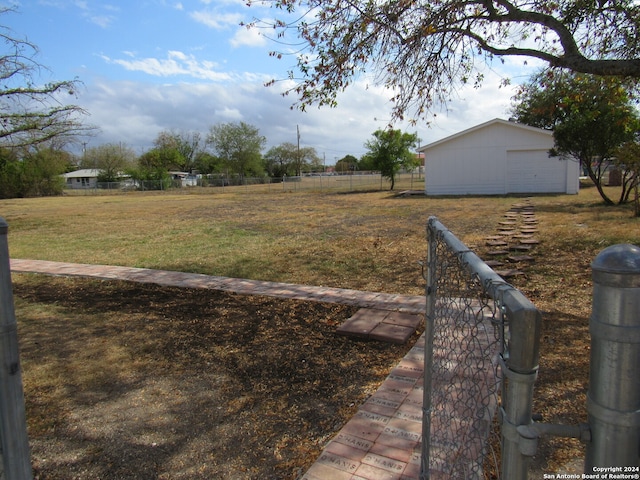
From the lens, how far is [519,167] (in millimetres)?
24281

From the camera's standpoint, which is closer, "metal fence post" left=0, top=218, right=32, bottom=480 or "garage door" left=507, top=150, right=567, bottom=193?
"metal fence post" left=0, top=218, right=32, bottom=480

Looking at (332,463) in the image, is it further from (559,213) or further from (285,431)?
(559,213)

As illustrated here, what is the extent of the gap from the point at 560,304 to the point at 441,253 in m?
3.83

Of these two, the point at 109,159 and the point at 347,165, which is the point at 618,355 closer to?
the point at 109,159

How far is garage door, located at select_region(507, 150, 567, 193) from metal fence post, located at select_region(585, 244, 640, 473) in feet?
82.1

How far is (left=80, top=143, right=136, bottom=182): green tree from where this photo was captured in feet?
204

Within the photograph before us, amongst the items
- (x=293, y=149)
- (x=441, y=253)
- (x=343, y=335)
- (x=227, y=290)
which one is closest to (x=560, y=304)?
(x=343, y=335)

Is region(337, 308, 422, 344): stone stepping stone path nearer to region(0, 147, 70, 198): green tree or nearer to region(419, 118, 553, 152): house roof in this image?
region(419, 118, 553, 152): house roof

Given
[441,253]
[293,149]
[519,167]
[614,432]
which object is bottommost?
[614,432]

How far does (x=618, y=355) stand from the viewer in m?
0.99

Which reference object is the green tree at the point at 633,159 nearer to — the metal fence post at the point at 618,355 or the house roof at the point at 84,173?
the metal fence post at the point at 618,355

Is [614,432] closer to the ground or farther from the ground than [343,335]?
farther from the ground

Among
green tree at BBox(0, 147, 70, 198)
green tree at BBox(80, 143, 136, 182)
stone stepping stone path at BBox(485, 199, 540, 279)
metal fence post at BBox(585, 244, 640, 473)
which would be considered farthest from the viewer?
green tree at BBox(80, 143, 136, 182)

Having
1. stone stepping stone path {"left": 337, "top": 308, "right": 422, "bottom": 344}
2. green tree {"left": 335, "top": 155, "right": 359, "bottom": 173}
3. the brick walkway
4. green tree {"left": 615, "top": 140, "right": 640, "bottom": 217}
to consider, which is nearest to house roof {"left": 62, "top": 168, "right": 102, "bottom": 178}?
green tree {"left": 335, "top": 155, "right": 359, "bottom": 173}
